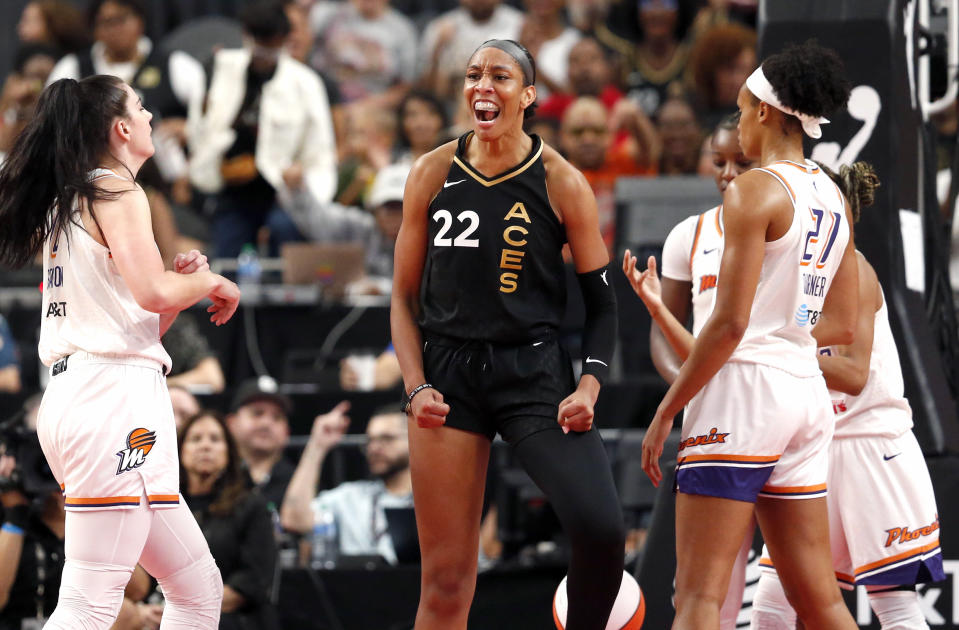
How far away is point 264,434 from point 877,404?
3.52 metres

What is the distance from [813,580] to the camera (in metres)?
3.84

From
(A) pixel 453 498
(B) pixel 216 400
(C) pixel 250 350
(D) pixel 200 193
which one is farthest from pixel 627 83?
(A) pixel 453 498

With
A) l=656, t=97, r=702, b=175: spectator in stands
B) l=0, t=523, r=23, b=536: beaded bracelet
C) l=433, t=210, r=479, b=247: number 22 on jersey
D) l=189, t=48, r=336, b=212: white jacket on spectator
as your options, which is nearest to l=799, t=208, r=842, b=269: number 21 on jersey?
l=433, t=210, r=479, b=247: number 22 on jersey

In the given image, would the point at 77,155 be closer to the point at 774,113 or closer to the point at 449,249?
the point at 449,249

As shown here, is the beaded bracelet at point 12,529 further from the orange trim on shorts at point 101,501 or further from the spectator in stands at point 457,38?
the spectator in stands at point 457,38

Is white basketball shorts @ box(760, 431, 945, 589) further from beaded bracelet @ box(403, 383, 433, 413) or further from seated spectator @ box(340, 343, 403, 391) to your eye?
seated spectator @ box(340, 343, 403, 391)

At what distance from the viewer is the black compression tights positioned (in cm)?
384

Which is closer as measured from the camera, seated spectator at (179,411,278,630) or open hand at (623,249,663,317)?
open hand at (623,249,663,317)

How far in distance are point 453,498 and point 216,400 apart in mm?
3777

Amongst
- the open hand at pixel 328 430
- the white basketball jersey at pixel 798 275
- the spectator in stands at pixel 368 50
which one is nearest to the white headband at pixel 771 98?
the white basketball jersey at pixel 798 275

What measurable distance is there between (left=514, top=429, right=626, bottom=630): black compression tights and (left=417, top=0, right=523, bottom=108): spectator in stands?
7.41 metres

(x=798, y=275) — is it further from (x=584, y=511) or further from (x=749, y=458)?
(x=584, y=511)

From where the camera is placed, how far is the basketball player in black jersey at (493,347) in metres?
3.94

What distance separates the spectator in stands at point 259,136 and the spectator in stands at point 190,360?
1647 mm
